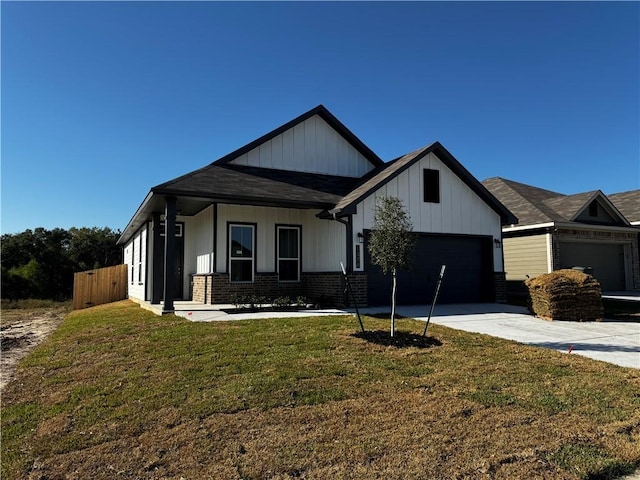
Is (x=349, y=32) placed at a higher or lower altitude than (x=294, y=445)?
higher

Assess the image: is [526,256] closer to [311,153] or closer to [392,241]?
[311,153]

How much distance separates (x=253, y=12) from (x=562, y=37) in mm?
9344

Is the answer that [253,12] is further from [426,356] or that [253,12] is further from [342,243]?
[426,356]

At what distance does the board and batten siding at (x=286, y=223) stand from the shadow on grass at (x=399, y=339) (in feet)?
16.9

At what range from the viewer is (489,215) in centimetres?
1479

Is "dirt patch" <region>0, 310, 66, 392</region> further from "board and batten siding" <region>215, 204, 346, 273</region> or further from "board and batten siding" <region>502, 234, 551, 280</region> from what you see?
"board and batten siding" <region>502, 234, 551, 280</region>

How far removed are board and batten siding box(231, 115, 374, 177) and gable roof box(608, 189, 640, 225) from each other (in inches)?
596

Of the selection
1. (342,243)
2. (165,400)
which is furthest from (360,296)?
(165,400)

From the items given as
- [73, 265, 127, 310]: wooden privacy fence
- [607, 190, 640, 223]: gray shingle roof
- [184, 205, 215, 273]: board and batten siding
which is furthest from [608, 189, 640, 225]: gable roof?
[73, 265, 127, 310]: wooden privacy fence

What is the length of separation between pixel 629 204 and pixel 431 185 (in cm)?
1683

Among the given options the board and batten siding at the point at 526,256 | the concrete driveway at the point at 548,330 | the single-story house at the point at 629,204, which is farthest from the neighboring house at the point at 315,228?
the single-story house at the point at 629,204

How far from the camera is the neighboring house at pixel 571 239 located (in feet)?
58.9

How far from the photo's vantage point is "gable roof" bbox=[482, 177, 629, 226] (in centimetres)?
1861

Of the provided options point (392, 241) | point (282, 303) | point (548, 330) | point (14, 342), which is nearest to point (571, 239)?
point (548, 330)
